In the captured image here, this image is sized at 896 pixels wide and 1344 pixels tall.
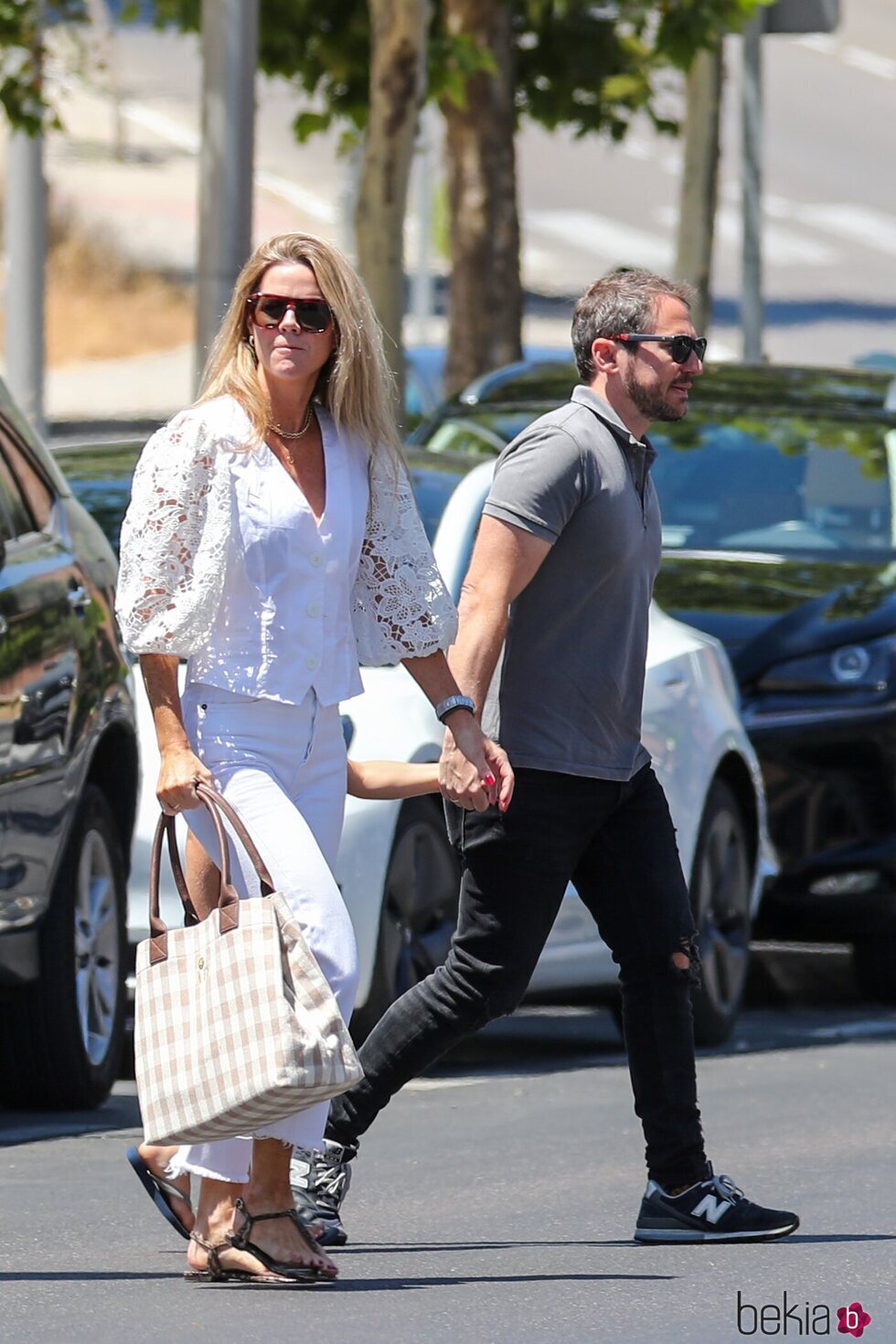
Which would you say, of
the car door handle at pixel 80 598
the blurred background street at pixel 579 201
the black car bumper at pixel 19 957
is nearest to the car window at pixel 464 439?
the car door handle at pixel 80 598

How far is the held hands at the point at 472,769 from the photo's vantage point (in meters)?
5.41

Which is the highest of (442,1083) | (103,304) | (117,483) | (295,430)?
(295,430)

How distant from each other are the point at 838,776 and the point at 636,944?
3.90 metres

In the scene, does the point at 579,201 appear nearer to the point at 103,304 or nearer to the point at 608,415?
the point at 103,304

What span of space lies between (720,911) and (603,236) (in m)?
39.7

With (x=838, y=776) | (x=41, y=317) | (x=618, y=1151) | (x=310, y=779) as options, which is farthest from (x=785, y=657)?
(x=41, y=317)

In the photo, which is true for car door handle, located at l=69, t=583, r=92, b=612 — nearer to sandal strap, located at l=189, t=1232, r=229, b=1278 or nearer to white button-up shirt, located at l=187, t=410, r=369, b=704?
white button-up shirt, located at l=187, t=410, r=369, b=704

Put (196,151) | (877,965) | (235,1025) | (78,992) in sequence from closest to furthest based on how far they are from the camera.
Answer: (235,1025) → (78,992) → (877,965) → (196,151)

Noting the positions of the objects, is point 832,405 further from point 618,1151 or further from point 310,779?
point 310,779

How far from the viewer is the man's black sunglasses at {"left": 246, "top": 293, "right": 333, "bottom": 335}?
5.27 metres

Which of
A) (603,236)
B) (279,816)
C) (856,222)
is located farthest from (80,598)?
(856,222)

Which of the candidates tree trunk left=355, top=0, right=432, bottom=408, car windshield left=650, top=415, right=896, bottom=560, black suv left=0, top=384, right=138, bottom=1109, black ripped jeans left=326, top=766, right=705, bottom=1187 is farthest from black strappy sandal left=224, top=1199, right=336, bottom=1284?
tree trunk left=355, top=0, right=432, bottom=408

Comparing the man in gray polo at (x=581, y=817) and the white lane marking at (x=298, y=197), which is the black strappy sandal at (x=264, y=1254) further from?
the white lane marking at (x=298, y=197)

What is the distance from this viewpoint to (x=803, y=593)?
9.94 meters
